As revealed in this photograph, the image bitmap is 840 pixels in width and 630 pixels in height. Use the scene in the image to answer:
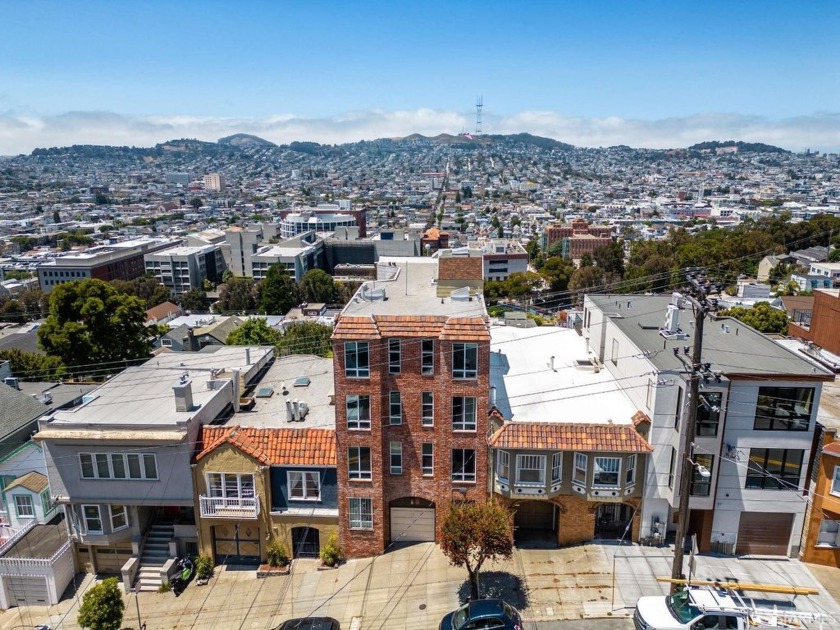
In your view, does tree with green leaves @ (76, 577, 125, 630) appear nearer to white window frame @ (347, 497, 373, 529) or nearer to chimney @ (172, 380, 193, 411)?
chimney @ (172, 380, 193, 411)

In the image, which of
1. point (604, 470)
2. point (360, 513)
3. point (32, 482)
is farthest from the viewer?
point (32, 482)

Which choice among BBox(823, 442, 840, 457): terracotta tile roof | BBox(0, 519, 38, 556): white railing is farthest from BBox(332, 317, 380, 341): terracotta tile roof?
BBox(823, 442, 840, 457): terracotta tile roof

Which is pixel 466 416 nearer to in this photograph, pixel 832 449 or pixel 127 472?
pixel 832 449

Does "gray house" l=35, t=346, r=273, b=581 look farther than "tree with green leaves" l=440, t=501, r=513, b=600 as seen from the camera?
Yes

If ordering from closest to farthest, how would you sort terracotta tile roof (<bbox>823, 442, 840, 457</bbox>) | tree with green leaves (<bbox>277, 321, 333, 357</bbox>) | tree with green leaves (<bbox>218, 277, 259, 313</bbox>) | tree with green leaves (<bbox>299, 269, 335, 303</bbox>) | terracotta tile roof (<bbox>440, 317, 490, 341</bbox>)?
terracotta tile roof (<bbox>823, 442, 840, 457</bbox>) < terracotta tile roof (<bbox>440, 317, 490, 341</bbox>) < tree with green leaves (<bbox>277, 321, 333, 357</bbox>) < tree with green leaves (<bbox>299, 269, 335, 303</bbox>) < tree with green leaves (<bbox>218, 277, 259, 313</bbox>)

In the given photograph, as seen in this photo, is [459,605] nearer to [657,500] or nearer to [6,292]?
[657,500]

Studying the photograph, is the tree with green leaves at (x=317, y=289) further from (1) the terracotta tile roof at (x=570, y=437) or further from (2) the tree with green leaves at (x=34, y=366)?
(1) the terracotta tile roof at (x=570, y=437)

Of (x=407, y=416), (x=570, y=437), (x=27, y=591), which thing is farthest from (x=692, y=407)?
(x=27, y=591)
